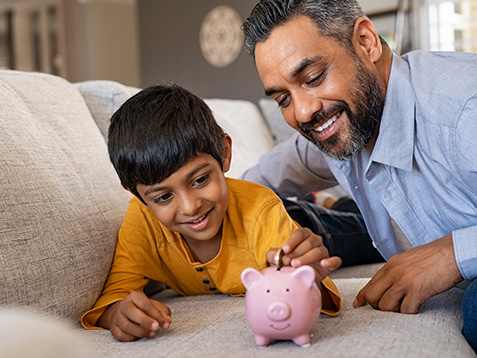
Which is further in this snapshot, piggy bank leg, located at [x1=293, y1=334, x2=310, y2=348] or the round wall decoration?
the round wall decoration

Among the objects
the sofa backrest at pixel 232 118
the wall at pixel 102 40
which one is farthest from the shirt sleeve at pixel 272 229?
the wall at pixel 102 40

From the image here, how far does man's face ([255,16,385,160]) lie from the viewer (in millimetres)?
1269

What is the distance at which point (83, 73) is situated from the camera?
716 centimetres

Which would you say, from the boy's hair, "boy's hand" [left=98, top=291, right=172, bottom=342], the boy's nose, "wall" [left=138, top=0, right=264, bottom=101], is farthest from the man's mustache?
"wall" [left=138, top=0, right=264, bottom=101]

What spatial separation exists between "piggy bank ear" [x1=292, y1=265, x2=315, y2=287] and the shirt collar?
0.53 m

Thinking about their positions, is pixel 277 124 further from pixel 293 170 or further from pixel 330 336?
pixel 330 336

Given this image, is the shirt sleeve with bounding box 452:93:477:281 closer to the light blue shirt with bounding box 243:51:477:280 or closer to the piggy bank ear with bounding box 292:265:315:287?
the light blue shirt with bounding box 243:51:477:280

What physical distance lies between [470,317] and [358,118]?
1.83 ft

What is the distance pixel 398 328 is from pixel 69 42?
681 cm

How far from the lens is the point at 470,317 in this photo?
3.11 ft

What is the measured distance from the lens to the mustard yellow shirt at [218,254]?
1.23 m

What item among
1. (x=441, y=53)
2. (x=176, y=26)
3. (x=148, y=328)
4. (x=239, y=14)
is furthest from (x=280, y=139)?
(x=176, y=26)

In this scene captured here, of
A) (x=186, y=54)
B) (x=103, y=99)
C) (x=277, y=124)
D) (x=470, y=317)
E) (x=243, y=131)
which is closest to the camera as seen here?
(x=470, y=317)

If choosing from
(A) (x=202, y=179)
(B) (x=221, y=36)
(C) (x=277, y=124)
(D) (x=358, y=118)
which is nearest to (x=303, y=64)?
(D) (x=358, y=118)
